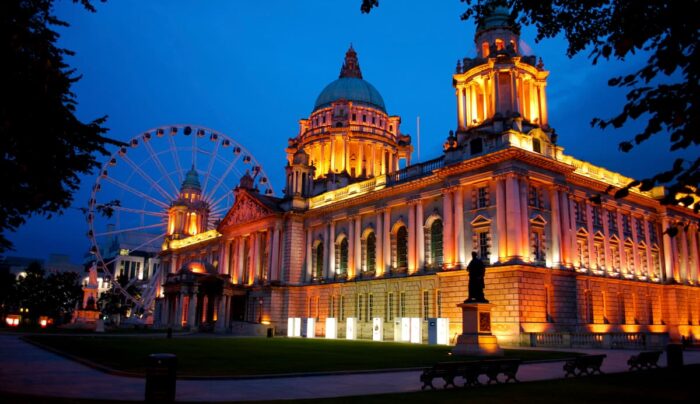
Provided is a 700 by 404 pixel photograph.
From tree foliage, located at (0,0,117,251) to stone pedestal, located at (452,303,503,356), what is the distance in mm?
19826

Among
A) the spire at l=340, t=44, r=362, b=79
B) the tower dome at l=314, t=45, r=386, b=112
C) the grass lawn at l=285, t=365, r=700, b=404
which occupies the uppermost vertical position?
the spire at l=340, t=44, r=362, b=79

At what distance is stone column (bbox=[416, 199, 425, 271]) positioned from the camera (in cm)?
4850

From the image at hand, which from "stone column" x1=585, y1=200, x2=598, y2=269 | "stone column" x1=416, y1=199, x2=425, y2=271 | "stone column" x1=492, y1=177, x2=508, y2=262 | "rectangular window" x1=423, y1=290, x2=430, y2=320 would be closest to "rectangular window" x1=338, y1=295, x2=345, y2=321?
"stone column" x1=416, y1=199, x2=425, y2=271

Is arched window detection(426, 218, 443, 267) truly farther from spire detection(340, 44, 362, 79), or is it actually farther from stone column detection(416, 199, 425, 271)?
spire detection(340, 44, 362, 79)

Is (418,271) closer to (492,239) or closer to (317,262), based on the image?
(492,239)

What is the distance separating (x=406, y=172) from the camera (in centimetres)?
5312

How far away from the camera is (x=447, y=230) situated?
148ft

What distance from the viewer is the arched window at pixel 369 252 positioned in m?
55.2

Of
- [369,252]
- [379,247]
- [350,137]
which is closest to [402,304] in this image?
[379,247]

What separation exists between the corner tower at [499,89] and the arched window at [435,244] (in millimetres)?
6786

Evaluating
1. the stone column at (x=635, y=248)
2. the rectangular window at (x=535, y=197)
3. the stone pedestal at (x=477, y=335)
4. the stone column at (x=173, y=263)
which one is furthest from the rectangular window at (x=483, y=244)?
the stone column at (x=173, y=263)

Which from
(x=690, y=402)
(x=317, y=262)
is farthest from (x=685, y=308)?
(x=690, y=402)

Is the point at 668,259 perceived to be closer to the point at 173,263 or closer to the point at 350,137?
the point at 350,137

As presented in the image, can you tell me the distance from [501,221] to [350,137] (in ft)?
141
